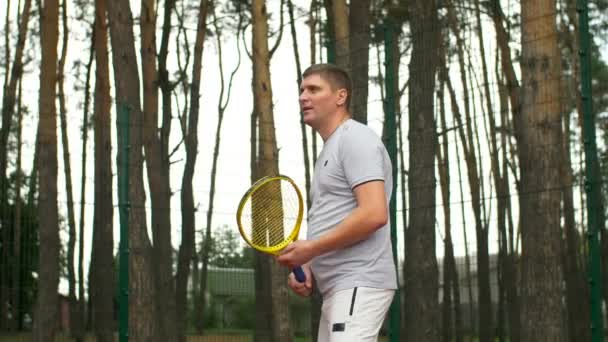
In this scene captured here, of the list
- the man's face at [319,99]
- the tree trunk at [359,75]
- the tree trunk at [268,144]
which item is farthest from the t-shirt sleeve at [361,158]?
the tree trunk at [268,144]

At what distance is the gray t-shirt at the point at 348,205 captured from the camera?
3.99 metres

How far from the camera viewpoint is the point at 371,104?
896cm

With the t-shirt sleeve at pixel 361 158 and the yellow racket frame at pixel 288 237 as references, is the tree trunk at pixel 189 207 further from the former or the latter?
the t-shirt sleeve at pixel 361 158

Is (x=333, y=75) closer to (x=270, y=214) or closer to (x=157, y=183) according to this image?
(x=270, y=214)

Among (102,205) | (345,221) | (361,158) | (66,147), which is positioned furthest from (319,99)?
(66,147)

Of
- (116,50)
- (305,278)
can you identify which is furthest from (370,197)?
(116,50)

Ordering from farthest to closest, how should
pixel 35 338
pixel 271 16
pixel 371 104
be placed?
pixel 271 16 < pixel 35 338 < pixel 371 104

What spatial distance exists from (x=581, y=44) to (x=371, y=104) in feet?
7.14

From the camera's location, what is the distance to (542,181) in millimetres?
8398

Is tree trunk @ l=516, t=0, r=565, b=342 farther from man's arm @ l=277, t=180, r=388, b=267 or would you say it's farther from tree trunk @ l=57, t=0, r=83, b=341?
tree trunk @ l=57, t=0, r=83, b=341

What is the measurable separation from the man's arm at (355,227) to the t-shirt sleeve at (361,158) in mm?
34

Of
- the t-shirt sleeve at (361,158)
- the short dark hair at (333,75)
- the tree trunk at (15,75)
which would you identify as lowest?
the t-shirt sleeve at (361,158)

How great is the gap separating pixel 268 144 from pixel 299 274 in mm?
7362

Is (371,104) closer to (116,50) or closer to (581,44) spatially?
(581,44)
